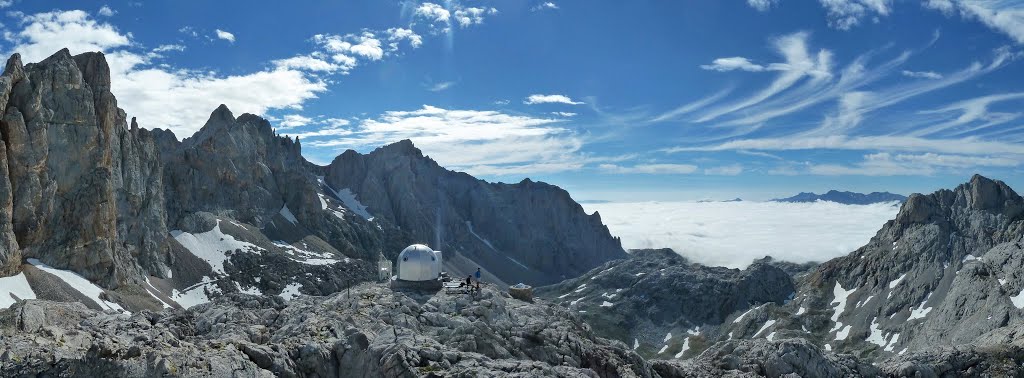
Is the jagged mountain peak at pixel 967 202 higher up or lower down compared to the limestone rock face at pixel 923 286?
higher up

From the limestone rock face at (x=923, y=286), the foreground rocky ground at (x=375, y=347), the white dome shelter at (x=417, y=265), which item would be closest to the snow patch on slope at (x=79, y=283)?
the foreground rocky ground at (x=375, y=347)

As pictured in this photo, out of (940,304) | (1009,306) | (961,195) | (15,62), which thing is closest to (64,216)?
(15,62)

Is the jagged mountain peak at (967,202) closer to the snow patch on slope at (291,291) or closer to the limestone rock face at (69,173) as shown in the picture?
the snow patch on slope at (291,291)

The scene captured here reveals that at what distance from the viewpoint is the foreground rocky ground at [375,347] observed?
27344 millimetres

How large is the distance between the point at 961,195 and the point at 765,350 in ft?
618

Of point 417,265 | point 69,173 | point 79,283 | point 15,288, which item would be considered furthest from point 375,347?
point 69,173

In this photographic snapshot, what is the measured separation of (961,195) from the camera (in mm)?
190750

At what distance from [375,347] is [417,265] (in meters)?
21.9

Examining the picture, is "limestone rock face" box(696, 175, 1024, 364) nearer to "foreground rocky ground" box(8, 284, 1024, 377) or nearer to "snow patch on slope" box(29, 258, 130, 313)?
"foreground rocky ground" box(8, 284, 1024, 377)

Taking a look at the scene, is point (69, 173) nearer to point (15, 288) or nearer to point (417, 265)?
point (15, 288)

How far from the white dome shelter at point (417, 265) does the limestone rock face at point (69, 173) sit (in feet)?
276

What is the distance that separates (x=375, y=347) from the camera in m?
32.1

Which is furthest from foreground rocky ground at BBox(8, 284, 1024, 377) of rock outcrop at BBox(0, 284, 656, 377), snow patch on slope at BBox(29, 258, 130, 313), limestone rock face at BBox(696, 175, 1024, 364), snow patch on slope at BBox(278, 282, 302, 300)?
snow patch on slope at BBox(278, 282, 302, 300)

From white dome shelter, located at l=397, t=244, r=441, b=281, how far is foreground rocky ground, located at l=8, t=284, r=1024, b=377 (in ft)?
7.12
